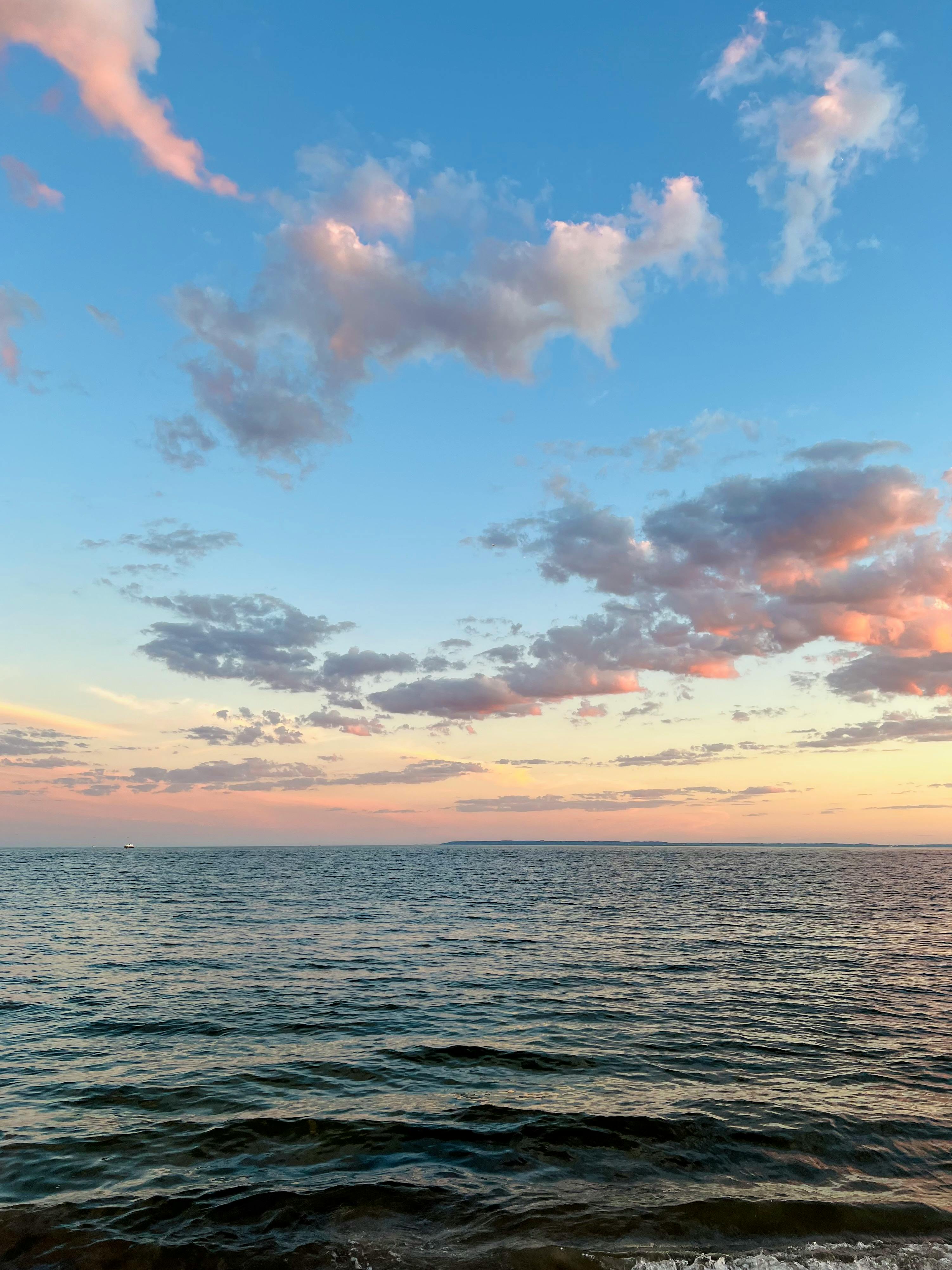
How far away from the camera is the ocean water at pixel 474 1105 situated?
11.6 metres

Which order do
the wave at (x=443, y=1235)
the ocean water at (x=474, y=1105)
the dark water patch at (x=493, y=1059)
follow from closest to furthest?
the wave at (x=443, y=1235), the ocean water at (x=474, y=1105), the dark water patch at (x=493, y=1059)

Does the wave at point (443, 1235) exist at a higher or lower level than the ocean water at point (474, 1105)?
higher

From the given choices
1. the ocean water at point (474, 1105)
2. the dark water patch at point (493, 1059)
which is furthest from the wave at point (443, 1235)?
the dark water patch at point (493, 1059)

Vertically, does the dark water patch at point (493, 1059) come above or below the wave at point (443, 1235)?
below

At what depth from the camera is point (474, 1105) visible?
17234 millimetres

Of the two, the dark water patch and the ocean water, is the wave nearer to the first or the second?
the ocean water

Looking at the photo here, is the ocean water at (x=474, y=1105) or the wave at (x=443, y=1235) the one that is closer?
the wave at (x=443, y=1235)

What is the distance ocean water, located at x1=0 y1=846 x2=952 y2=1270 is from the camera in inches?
457

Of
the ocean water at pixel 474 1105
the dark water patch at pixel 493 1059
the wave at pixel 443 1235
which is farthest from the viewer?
the dark water patch at pixel 493 1059

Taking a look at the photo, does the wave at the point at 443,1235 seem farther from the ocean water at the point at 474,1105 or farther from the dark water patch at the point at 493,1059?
the dark water patch at the point at 493,1059

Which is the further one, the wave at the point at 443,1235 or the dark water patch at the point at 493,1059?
the dark water patch at the point at 493,1059

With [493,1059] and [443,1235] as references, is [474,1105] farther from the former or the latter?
[443,1235]

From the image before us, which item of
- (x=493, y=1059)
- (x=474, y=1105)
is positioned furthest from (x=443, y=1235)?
(x=493, y=1059)

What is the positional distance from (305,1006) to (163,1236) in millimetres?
14959
